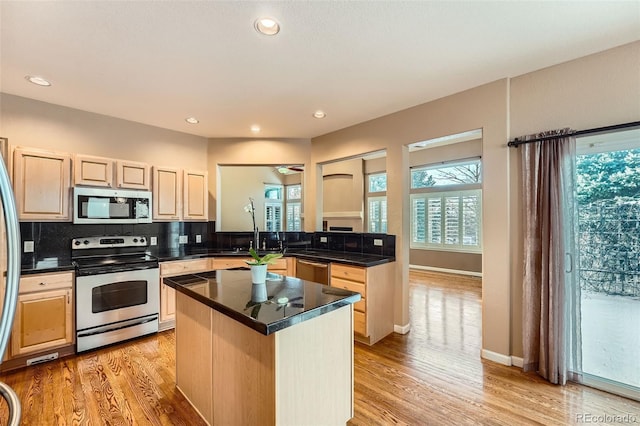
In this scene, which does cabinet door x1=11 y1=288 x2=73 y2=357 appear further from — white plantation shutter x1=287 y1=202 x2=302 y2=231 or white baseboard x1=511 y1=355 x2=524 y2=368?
white baseboard x1=511 y1=355 x2=524 y2=368

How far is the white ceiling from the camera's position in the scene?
188cm

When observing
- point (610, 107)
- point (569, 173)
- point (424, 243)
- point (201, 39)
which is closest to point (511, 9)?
Answer: point (610, 107)

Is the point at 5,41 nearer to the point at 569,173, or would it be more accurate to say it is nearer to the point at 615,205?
the point at 569,173

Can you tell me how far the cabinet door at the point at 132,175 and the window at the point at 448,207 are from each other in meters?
5.97

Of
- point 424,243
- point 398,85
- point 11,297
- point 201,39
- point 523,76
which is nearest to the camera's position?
point 11,297

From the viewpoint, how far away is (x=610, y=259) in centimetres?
239

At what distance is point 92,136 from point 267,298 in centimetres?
342

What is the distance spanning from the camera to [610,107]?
7.59ft

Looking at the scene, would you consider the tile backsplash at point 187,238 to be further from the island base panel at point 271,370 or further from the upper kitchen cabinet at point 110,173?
the island base panel at point 271,370

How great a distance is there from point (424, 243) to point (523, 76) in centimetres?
532

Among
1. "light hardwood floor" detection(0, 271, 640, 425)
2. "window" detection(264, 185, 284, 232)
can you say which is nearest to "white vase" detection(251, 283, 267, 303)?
"light hardwood floor" detection(0, 271, 640, 425)

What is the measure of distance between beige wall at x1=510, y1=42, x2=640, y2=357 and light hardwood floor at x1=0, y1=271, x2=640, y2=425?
52 centimetres

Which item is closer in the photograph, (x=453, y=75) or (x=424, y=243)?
(x=453, y=75)

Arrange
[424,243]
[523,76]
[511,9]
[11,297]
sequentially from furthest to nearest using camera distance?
[424,243] < [523,76] < [511,9] < [11,297]
